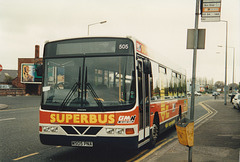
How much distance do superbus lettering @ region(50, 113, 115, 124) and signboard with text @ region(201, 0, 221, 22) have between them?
3.11 meters

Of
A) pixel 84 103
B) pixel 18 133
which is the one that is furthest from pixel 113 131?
pixel 18 133

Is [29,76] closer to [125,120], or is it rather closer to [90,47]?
[90,47]

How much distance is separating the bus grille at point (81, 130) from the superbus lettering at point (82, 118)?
0.13 metres

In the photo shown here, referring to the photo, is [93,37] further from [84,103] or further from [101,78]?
[84,103]

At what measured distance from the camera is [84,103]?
6.52 metres

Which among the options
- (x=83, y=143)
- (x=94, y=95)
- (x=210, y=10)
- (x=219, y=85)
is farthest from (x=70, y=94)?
(x=219, y=85)

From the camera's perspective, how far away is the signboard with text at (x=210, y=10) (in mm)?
6543

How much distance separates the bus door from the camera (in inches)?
278

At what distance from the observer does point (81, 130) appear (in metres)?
6.49

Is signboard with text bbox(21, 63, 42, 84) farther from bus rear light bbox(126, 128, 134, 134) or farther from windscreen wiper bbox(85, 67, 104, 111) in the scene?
bus rear light bbox(126, 128, 134, 134)

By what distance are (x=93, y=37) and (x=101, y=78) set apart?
1.07 meters

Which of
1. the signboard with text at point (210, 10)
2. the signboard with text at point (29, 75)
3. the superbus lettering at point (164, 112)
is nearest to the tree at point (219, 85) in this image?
the signboard with text at point (29, 75)

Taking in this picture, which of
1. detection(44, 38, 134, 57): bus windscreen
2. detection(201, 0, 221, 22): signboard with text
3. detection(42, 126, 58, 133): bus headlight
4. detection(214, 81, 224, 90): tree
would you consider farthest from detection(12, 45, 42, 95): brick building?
detection(214, 81, 224, 90): tree

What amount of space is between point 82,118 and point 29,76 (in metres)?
48.0
